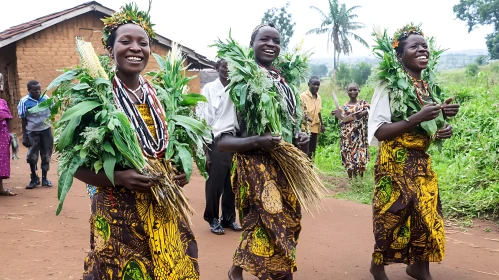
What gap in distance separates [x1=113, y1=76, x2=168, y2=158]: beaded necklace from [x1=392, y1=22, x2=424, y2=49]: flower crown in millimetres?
2163

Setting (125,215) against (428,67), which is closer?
(125,215)

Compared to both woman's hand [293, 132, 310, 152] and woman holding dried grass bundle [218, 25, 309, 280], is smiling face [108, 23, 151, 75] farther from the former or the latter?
woman's hand [293, 132, 310, 152]

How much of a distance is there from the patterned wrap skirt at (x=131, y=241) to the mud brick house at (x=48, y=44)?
1060cm

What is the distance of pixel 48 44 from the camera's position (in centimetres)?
1379

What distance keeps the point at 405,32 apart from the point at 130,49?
2292mm

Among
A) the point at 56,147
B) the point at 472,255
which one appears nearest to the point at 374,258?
the point at 472,255

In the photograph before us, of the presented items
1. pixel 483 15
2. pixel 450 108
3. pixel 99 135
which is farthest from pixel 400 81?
pixel 483 15

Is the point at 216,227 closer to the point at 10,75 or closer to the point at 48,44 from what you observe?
the point at 48,44

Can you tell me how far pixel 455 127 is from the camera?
1038cm

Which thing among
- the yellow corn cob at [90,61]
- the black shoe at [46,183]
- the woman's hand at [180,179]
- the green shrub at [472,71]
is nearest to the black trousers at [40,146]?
the black shoe at [46,183]

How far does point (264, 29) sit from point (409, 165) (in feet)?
5.00

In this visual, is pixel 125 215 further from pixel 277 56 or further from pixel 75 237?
pixel 75 237

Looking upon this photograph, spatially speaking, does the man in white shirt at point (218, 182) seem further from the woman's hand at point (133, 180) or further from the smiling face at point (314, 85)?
the smiling face at point (314, 85)

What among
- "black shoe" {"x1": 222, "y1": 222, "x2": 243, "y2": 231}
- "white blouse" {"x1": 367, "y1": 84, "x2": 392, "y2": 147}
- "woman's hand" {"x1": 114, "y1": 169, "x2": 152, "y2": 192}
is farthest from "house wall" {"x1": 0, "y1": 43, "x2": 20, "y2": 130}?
"woman's hand" {"x1": 114, "y1": 169, "x2": 152, "y2": 192}
